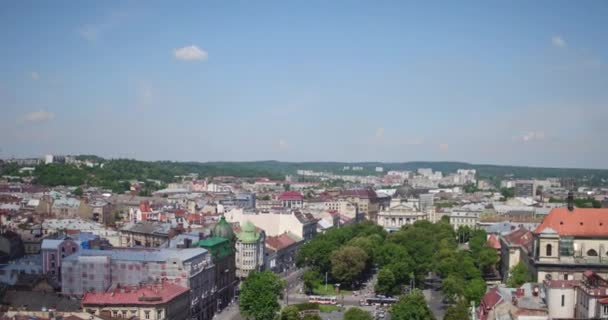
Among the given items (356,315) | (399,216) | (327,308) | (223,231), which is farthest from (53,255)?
(399,216)

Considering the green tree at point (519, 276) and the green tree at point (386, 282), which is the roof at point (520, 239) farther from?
the green tree at point (386, 282)

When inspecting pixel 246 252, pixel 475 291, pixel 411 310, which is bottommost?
pixel 411 310

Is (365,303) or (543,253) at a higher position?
(543,253)

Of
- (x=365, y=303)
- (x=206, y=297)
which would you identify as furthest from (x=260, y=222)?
(x=206, y=297)

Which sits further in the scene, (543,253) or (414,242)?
(414,242)

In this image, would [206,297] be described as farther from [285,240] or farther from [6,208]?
[6,208]

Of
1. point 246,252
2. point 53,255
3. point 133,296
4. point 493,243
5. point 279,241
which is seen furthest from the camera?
point 279,241

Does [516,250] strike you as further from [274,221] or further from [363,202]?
[363,202]
